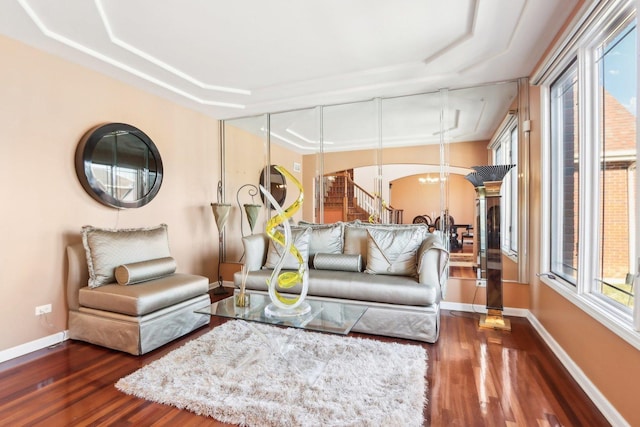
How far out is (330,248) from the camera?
371 centimetres

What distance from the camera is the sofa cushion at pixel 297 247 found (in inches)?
143

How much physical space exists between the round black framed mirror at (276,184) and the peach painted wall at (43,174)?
1853 mm

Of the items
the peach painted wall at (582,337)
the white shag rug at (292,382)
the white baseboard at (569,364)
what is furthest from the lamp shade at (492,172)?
the white shag rug at (292,382)

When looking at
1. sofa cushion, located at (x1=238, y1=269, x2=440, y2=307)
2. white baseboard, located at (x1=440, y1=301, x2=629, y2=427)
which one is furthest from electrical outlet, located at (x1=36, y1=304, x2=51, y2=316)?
white baseboard, located at (x1=440, y1=301, x2=629, y2=427)

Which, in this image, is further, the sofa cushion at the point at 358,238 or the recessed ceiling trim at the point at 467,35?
the sofa cushion at the point at 358,238

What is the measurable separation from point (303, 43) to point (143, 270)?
103 inches

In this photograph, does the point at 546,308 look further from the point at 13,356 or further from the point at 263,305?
the point at 13,356

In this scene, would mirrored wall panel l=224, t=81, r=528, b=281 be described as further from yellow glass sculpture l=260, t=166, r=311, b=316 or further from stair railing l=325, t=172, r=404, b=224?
yellow glass sculpture l=260, t=166, r=311, b=316

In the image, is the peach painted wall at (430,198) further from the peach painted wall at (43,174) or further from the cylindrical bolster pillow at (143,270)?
the peach painted wall at (43,174)

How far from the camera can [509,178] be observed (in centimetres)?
387

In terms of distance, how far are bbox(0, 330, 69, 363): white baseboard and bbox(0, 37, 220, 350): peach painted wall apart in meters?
0.03

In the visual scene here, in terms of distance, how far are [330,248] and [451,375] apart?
6.14 feet

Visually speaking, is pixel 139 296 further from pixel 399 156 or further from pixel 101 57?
pixel 399 156

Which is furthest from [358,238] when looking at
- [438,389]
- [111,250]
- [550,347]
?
[111,250]
